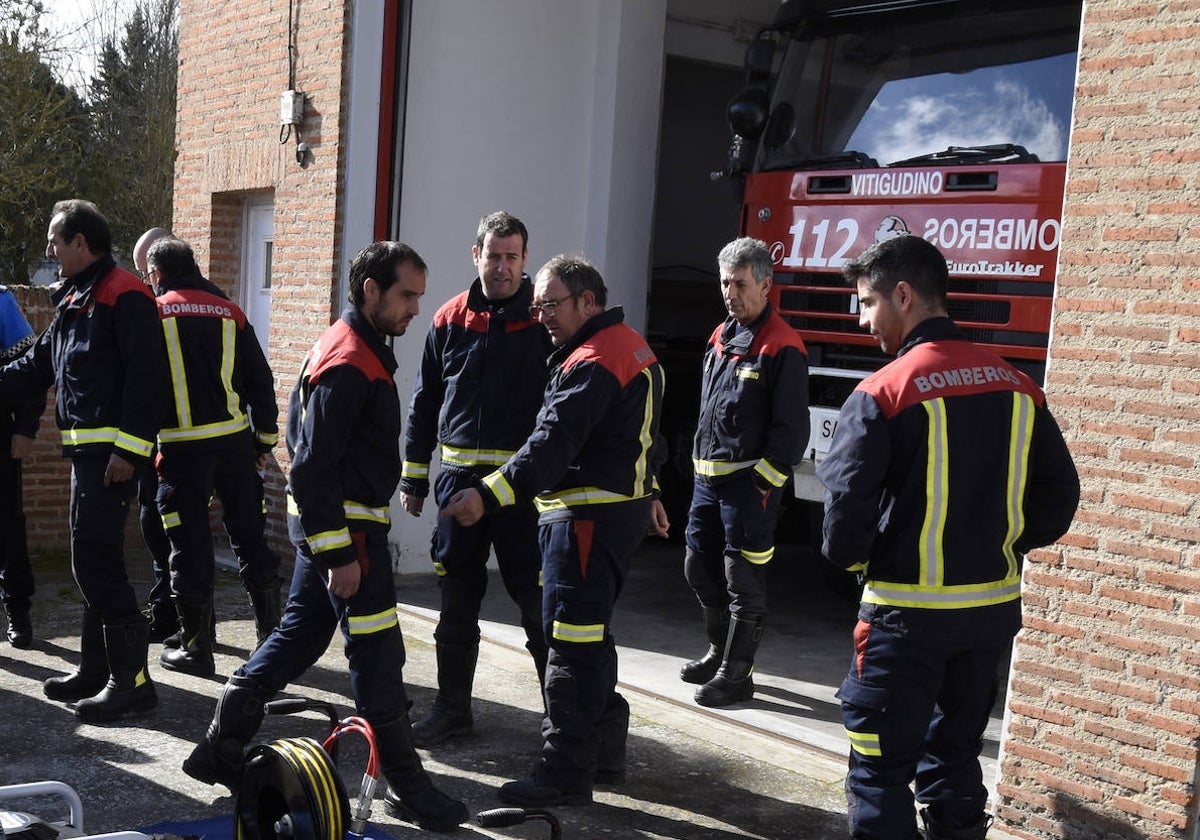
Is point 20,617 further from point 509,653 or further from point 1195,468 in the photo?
point 1195,468

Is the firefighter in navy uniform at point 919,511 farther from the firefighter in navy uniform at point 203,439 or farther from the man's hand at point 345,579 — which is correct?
the firefighter in navy uniform at point 203,439

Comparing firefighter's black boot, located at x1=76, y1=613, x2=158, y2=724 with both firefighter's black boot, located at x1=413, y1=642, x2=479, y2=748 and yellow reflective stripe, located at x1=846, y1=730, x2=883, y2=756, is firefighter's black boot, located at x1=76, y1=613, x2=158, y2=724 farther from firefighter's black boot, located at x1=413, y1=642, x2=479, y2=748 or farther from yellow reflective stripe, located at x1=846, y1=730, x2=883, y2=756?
yellow reflective stripe, located at x1=846, y1=730, x2=883, y2=756

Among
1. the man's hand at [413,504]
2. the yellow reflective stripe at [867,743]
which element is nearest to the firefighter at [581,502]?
the man's hand at [413,504]

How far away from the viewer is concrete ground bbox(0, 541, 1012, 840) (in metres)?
4.55

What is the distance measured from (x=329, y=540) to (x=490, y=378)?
1.22 metres

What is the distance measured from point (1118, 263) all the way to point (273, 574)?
162 inches

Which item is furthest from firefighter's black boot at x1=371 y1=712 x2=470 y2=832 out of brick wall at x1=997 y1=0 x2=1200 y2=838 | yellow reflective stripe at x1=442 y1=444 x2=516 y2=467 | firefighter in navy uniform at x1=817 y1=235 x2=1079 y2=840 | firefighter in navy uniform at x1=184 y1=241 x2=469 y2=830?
brick wall at x1=997 y1=0 x2=1200 y2=838

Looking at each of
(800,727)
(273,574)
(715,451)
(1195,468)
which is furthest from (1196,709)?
(273,574)

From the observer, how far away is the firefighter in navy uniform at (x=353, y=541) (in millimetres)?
4168

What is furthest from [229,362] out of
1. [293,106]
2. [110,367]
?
[293,106]

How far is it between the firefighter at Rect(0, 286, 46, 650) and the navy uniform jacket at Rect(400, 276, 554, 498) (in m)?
2.43

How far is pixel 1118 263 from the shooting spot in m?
4.43

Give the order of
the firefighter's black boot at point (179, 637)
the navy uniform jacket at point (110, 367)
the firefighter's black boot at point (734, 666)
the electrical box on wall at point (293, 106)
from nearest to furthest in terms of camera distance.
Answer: the navy uniform jacket at point (110, 367)
the firefighter's black boot at point (734, 666)
the firefighter's black boot at point (179, 637)
the electrical box on wall at point (293, 106)

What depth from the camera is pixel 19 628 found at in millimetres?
6480
